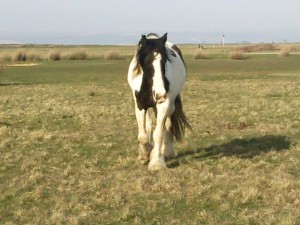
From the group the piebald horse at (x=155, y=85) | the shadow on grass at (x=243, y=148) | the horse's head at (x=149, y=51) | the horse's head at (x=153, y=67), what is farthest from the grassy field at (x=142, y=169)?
the horse's head at (x=149, y=51)

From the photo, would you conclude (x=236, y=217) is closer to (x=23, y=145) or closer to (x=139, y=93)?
(x=139, y=93)

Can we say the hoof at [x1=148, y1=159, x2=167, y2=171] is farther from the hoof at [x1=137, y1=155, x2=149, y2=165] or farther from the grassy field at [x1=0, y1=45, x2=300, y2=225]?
the hoof at [x1=137, y1=155, x2=149, y2=165]

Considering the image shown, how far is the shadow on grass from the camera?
957 cm

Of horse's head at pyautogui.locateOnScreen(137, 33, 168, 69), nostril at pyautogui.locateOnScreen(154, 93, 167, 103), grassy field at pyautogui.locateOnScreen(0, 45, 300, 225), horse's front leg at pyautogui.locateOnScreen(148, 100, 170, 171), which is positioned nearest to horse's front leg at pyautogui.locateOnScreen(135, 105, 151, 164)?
grassy field at pyautogui.locateOnScreen(0, 45, 300, 225)

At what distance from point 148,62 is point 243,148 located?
327 centimetres

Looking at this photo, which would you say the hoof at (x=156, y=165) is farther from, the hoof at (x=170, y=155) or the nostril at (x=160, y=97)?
the nostril at (x=160, y=97)

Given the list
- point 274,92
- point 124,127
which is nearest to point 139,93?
point 124,127

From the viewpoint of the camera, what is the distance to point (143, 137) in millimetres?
8805

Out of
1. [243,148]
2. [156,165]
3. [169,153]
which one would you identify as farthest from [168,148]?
[243,148]

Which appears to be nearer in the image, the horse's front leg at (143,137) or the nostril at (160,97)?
the nostril at (160,97)

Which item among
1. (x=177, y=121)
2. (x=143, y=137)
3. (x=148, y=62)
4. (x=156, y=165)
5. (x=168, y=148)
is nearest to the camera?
(x=148, y=62)

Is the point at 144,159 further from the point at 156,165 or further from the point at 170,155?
the point at 156,165

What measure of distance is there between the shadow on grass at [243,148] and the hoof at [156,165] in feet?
1.19

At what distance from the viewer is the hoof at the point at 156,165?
8297 millimetres
